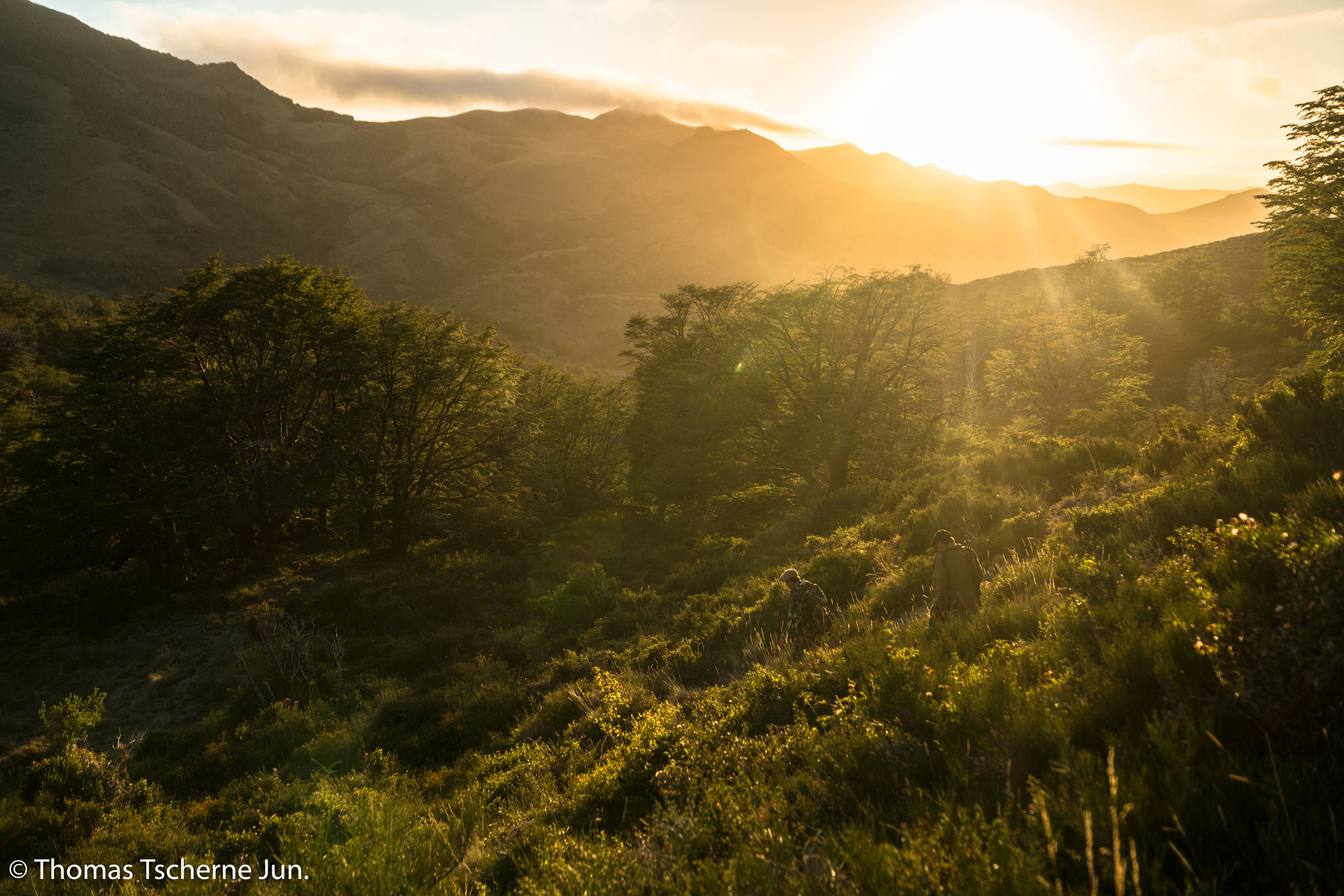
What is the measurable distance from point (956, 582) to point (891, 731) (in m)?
3.20

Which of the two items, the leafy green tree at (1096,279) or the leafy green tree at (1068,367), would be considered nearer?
the leafy green tree at (1068,367)

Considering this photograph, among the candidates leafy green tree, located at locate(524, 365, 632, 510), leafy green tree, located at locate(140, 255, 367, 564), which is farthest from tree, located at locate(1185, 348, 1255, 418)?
leafy green tree, located at locate(140, 255, 367, 564)

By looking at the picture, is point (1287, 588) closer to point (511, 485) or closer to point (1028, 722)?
point (1028, 722)

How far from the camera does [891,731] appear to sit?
3932 mm

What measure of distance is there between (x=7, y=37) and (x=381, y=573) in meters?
273

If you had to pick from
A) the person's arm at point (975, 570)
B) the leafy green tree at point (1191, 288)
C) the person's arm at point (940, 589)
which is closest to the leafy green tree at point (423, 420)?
the person's arm at point (940, 589)

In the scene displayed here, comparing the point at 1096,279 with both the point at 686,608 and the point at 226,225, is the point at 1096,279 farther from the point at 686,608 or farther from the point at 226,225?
the point at 226,225

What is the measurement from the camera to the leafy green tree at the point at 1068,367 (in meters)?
33.8

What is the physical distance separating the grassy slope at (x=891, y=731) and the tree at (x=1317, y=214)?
49.6 ft

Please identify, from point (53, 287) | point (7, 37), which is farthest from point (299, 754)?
point (7, 37)

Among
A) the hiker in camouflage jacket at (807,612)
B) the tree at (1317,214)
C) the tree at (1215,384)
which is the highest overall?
the tree at (1317,214)

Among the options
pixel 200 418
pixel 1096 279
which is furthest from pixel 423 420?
pixel 1096 279

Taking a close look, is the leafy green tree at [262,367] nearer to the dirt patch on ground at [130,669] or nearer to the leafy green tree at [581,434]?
the dirt patch on ground at [130,669]

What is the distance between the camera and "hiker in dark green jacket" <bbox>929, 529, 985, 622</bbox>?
6488 mm
